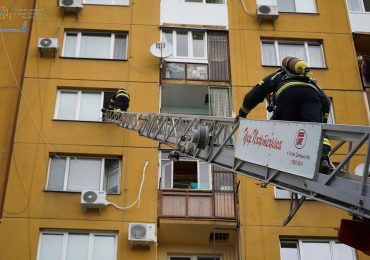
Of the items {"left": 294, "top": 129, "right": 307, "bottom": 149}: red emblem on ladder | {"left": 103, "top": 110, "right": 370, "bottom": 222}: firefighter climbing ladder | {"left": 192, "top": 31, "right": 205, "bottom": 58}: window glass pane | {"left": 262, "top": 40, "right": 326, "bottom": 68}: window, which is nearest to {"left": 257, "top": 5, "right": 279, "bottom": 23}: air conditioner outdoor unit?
{"left": 262, "top": 40, "right": 326, "bottom": 68}: window

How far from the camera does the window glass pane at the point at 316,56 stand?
1719 cm

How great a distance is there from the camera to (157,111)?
15.5 m

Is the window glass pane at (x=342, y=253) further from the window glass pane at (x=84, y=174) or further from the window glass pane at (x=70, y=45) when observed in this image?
the window glass pane at (x=70, y=45)

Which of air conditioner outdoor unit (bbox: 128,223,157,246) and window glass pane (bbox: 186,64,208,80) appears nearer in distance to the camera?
air conditioner outdoor unit (bbox: 128,223,157,246)

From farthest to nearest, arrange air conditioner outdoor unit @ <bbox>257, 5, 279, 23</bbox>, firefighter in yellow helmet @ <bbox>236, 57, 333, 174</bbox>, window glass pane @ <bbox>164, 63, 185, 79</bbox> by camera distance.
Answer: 1. air conditioner outdoor unit @ <bbox>257, 5, 279, 23</bbox>
2. window glass pane @ <bbox>164, 63, 185, 79</bbox>
3. firefighter in yellow helmet @ <bbox>236, 57, 333, 174</bbox>

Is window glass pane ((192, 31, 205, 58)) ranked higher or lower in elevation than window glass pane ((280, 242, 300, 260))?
higher

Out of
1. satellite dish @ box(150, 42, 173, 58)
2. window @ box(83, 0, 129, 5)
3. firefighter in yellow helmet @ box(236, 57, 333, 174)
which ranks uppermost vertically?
window @ box(83, 0, 129, 5)

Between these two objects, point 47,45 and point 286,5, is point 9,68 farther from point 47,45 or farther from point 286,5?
point 286,5

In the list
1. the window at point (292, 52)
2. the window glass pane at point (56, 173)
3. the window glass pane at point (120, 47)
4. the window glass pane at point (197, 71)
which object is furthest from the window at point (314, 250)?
the window glass pane at point (120, 47)

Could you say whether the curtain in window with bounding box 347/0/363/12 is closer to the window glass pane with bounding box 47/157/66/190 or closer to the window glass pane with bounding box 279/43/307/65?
the window glass pane with bounding box 279/43/307/65

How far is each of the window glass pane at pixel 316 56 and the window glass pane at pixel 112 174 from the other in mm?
7305

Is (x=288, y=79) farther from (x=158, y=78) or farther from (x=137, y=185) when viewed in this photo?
(x=158, y=78)

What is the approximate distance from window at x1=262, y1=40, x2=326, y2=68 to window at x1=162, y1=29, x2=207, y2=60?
2057 mm

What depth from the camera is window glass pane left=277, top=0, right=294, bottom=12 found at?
18.4 m
